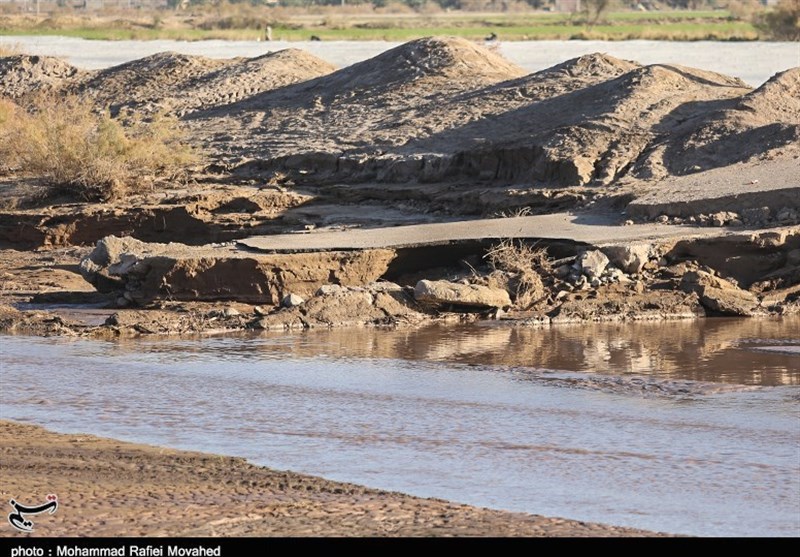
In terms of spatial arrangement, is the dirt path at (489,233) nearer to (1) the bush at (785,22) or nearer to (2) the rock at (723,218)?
(2) the rock at (723,218)

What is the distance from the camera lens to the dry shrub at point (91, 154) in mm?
19597

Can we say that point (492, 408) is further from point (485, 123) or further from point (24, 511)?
point (485, 123)

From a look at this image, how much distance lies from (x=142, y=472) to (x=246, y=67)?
19.2 meters

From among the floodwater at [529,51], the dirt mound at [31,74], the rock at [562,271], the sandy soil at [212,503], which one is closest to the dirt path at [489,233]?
the rock at [562,271]

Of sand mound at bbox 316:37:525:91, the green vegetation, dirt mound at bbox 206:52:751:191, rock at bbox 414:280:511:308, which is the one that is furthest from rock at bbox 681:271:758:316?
the green vegetation

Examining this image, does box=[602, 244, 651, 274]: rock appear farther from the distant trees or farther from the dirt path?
the distant trees

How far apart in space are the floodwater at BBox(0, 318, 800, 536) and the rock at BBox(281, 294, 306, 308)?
63 cm

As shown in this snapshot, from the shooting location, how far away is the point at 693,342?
12.8 meters

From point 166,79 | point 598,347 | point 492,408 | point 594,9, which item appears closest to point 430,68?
point 166,79

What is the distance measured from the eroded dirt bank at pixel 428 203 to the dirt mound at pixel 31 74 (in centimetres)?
252

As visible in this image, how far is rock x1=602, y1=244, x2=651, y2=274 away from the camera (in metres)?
14.5

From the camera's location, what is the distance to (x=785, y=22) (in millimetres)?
54500

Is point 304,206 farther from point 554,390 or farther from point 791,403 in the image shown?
point 791,403
